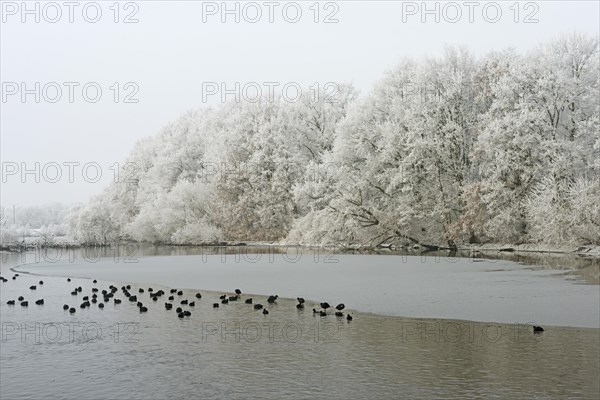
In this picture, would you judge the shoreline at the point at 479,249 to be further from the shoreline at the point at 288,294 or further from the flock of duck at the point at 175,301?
the flock of duck at the point at 175,301

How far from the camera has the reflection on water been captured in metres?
11.6

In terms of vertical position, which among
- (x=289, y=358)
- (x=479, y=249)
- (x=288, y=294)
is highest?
(x=479, y=249)

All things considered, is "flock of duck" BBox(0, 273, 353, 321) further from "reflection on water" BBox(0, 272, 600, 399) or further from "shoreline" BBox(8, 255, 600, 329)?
"shoreline" BBox(8, 255, 600, 329)

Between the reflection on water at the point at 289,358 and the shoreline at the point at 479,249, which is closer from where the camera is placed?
the reflection on water at the point at 289,358

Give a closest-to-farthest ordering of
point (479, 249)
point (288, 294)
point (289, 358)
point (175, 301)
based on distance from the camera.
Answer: point (289, 358)
point (175, 301)
point (288, 294)
point (479, 249)

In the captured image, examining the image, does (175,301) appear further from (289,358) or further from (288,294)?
(289,358)

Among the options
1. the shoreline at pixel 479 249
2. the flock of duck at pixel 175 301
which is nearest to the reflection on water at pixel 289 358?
the flock of duck at pixel 175 301

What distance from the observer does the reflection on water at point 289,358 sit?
1163 cm

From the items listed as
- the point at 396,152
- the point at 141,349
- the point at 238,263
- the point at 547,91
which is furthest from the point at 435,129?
the point at 141,349

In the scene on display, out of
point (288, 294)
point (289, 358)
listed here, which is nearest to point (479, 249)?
point (288, 294)

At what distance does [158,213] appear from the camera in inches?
3189

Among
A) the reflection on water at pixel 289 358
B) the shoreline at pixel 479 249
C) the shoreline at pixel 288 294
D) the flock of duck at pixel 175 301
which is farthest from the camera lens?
the shoreline at pixel 479 249

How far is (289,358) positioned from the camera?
14.1 meters

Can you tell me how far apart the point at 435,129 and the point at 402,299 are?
31897 mm
